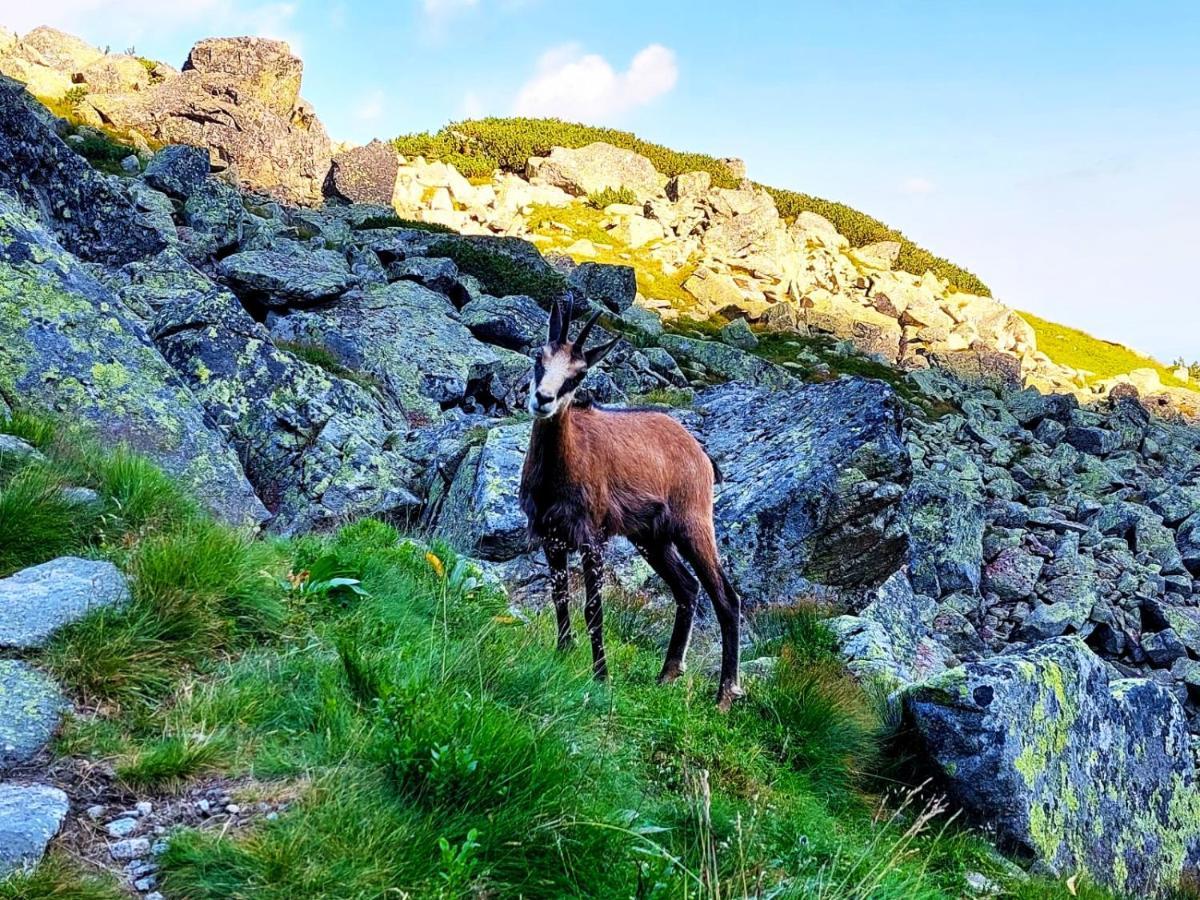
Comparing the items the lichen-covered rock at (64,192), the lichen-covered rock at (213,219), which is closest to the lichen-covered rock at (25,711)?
the lichen-covered rock at (64,192)

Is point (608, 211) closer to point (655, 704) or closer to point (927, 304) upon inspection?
point (927, 304)

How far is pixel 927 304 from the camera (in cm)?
7038

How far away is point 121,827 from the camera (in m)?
3.73

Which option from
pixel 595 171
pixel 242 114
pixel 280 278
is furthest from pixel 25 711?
pixel 595 171

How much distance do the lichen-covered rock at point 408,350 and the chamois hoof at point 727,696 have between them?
12.4m

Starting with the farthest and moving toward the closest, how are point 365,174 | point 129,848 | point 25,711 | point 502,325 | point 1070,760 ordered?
1. point 365,174
2. point 502,325
3. point 1070,760
4. point 25,711
5. point 129,848

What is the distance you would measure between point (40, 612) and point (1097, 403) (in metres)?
59.8

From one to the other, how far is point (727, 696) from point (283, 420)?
963cm

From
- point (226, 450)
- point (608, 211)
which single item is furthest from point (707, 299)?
point (226, 450)

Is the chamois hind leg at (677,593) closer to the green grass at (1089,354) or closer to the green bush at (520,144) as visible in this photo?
the green grass at (1089,354)

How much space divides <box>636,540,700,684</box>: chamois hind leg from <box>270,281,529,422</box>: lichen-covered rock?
36.1 ft

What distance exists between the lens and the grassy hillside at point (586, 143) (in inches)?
3194

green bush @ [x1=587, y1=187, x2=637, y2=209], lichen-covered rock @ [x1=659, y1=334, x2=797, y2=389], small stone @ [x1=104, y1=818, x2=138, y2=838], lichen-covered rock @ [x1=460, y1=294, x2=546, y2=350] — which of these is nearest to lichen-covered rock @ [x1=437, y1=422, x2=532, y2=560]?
small stone @ [x1=104, y1=818, x2=138, y2=838]

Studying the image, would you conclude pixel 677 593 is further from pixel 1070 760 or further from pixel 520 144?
pixel 520 144
